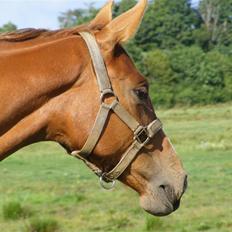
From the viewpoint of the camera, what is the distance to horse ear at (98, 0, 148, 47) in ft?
11.2

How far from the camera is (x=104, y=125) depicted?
341 cm

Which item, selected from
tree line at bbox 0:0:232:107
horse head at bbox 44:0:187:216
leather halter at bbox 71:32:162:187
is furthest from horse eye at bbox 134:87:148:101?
tree line at bbox 0:0:232:107

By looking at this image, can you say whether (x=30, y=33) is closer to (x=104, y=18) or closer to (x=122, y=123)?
(x=104, y=18)

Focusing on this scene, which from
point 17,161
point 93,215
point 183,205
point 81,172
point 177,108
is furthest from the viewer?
point 177,108

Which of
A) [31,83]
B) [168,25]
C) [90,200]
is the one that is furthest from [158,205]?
[168,25]

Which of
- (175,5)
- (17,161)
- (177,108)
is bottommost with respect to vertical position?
(175,5)

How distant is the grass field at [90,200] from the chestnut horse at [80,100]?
4.91m

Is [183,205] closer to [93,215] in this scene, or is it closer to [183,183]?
[93,215]

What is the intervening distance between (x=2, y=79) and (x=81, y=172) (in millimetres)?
12510

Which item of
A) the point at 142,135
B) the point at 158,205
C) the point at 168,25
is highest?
the point at 142,135

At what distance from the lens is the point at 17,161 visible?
62.1 ft

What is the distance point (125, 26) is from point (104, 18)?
231 millimetres

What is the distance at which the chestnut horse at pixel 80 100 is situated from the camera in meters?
3.42

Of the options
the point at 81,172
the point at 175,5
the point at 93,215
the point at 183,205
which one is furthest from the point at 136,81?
the point at 175,5
